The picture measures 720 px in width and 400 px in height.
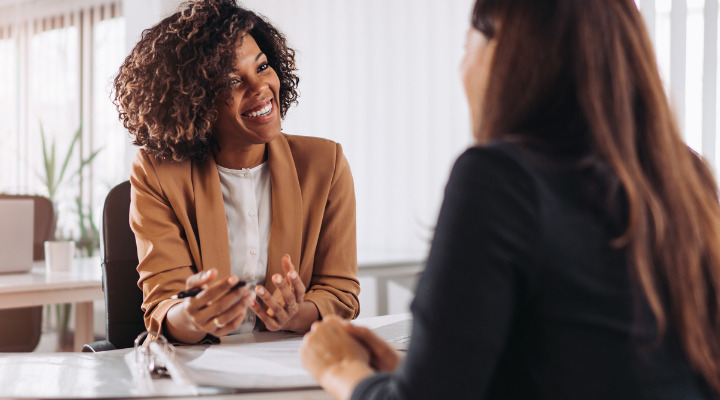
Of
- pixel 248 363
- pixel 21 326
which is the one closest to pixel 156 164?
pixel 248 363

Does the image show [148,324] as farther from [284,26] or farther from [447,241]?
[284,26]

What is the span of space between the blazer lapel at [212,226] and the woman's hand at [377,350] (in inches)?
31.6

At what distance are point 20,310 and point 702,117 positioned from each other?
123 inches

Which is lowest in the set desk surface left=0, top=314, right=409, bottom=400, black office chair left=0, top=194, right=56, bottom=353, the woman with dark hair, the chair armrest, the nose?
black office chair left=0, top=194, right=56, bottom=353

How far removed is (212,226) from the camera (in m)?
1.63

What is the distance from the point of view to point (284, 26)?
162 inches

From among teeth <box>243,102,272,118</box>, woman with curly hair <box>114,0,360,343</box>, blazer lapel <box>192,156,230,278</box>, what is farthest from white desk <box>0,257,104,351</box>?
teeth <box>243,102,272,118</box>

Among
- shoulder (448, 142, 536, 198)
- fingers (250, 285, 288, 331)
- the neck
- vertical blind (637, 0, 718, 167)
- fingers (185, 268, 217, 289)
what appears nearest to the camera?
shoulder (448, 142, 536, 198)

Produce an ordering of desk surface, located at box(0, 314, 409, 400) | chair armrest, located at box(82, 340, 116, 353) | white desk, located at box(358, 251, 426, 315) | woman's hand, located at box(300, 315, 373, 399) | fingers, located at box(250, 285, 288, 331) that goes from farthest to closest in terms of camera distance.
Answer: white desk, located at box(358, 251, 426, 315)
chair armrest, located at box(82, 340, 116, 353)
fingers, located at box(250, 285, 288, 331)
desk surface, located at box(0, 314, 409, 400)
woman's hand, located at box(300, 315, 373, 399)

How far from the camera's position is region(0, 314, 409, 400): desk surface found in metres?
0.98

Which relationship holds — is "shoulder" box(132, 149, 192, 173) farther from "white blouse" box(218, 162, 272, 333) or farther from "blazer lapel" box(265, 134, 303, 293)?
"blazer lapel" box(265, 134, 303, 293)

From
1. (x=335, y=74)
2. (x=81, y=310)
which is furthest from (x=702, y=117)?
(x=81, y=310)

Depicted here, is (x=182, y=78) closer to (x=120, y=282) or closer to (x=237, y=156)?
(x=237, y=156)

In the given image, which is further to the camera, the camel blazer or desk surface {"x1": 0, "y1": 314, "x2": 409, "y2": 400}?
the camel blazer
